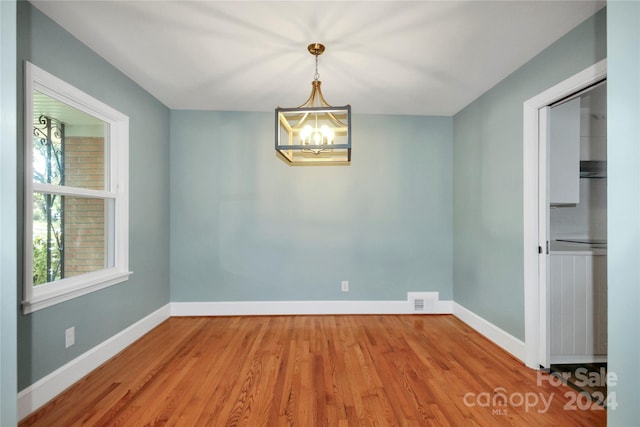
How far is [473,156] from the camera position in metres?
3.41

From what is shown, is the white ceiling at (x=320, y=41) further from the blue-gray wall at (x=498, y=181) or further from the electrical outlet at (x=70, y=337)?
the electrical outlet at (x=70, y=337)

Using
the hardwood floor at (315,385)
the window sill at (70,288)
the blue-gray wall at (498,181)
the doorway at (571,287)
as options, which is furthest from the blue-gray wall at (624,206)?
the window sill at (70,288)

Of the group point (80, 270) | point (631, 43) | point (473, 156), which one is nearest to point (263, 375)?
point (80, 270)

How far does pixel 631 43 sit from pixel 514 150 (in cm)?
165

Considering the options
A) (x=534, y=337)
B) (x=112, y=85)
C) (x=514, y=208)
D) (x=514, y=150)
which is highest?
(x=112, y=85)

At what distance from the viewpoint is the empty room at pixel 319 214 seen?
184 cm

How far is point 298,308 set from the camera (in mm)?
3783

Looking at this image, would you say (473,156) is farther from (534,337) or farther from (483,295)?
(534,337)

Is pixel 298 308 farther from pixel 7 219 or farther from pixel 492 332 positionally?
pixel 7 219

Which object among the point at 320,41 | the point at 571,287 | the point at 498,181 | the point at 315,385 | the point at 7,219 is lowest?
the point at 315,385

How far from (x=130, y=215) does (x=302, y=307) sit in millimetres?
2222

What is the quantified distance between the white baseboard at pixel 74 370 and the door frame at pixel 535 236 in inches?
142

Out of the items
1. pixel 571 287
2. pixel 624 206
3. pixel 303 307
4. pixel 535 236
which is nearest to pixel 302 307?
pixel 303 307

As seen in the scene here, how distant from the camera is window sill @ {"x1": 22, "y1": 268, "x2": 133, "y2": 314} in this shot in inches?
75.4
